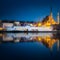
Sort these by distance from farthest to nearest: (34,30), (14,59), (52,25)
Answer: (52,25) < (34,30) < (14,59)

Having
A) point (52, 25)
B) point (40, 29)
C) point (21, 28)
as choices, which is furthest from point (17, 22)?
point (52, 25)

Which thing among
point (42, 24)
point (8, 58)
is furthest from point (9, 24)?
point (8, 58)

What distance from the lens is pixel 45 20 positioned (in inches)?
1854

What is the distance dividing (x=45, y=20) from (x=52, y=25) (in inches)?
95.1

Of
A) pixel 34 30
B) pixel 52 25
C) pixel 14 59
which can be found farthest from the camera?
pixel 52 25

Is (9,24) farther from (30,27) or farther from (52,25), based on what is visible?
(52,25)

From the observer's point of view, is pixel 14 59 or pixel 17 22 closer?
pixel 14 59

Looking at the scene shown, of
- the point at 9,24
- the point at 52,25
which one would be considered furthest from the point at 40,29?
the point at 9,24

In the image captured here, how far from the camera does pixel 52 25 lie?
45844mm

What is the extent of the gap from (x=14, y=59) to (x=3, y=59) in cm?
27

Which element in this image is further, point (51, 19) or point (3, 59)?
point (51, 19)

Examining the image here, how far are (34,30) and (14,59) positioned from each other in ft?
126

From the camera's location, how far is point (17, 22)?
43.1 m

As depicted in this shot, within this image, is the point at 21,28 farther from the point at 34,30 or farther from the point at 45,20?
the point at 45,20
